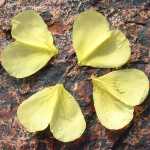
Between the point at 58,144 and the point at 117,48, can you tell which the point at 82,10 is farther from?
the point at 58,144

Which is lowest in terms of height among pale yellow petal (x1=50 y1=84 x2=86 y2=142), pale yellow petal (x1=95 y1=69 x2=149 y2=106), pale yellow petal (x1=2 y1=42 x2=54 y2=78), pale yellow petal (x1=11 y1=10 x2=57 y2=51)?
pale yellow petal (x1=50 y1=84 x2=86 y2=142)

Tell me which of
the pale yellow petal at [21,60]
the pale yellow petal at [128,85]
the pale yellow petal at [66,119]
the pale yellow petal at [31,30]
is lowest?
the pale yellow petal at [66,119]

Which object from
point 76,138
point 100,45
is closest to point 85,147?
point 76,138

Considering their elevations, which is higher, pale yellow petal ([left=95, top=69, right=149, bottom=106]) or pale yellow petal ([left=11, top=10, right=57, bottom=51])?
pale yellow petal ([left=11, top=10, right=57, bottom=51])

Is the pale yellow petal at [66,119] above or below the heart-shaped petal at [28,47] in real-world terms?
below

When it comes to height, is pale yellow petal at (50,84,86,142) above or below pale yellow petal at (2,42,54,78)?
below

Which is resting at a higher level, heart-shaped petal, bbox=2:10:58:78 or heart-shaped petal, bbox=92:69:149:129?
heart-shaped petal, bbox=2:10:58:78

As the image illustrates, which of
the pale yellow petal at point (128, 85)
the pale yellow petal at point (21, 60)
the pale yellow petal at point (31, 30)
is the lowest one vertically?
the pale yellow petal at point (128, 85)

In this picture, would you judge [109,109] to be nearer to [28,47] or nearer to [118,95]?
[118,95]
